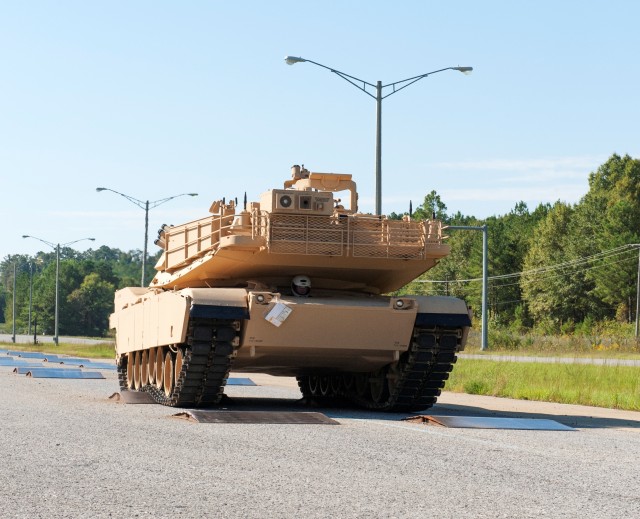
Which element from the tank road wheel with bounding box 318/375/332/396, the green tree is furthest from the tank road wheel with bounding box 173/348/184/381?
the green tree

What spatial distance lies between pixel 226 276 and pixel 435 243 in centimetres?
334

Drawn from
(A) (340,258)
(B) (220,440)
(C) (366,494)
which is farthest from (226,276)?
(C) (366,494)

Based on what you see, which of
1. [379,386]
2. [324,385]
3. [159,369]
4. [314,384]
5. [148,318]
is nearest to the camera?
[379,386]

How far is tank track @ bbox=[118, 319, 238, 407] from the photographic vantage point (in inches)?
716

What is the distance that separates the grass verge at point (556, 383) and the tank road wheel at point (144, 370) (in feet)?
26.3

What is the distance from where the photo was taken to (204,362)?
18.4 m

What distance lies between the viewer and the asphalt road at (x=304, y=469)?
878 cm

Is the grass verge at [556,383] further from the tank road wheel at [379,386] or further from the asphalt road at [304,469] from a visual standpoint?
the asphalt road at [304,469]

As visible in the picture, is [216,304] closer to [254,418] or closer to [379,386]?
[254,418]

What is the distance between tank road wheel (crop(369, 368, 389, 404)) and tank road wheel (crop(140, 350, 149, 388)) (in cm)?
420

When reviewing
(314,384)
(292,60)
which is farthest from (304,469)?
(292,60)

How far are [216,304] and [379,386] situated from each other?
4125 millimetres

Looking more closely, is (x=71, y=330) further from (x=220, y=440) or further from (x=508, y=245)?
(x=220, y=440)

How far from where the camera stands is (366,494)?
9.40 meters
